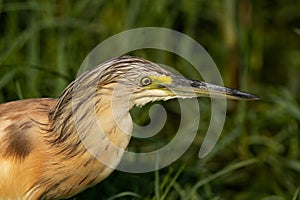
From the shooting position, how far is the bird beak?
3.16 m

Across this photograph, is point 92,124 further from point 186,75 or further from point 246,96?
point 186,75

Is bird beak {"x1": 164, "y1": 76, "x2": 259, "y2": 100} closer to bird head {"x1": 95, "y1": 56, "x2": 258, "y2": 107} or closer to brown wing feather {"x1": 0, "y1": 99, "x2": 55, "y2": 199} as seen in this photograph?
bird head {"x1": 95, "y1": 56, "x2": 258, "y2": 107}

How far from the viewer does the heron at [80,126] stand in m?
3.17

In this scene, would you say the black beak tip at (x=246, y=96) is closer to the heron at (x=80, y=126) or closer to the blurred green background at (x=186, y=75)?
the heron at (x=80, y=126)

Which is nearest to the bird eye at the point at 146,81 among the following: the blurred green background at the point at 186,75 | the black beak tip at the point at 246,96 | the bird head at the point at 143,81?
the bird head at the point at 143,81

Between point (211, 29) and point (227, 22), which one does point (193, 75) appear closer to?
point (227, 22)

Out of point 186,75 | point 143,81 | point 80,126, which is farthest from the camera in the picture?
point 186,75

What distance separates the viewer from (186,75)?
15.7ft

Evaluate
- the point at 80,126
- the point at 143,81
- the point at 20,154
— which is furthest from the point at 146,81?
the point at 20,154

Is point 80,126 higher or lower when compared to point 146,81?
lower

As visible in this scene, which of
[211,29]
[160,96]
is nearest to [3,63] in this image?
[160,96]

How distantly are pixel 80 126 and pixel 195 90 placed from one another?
41cm

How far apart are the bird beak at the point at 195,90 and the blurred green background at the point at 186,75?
61 cm

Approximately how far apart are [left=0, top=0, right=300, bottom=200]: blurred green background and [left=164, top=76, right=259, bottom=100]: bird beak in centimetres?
61
